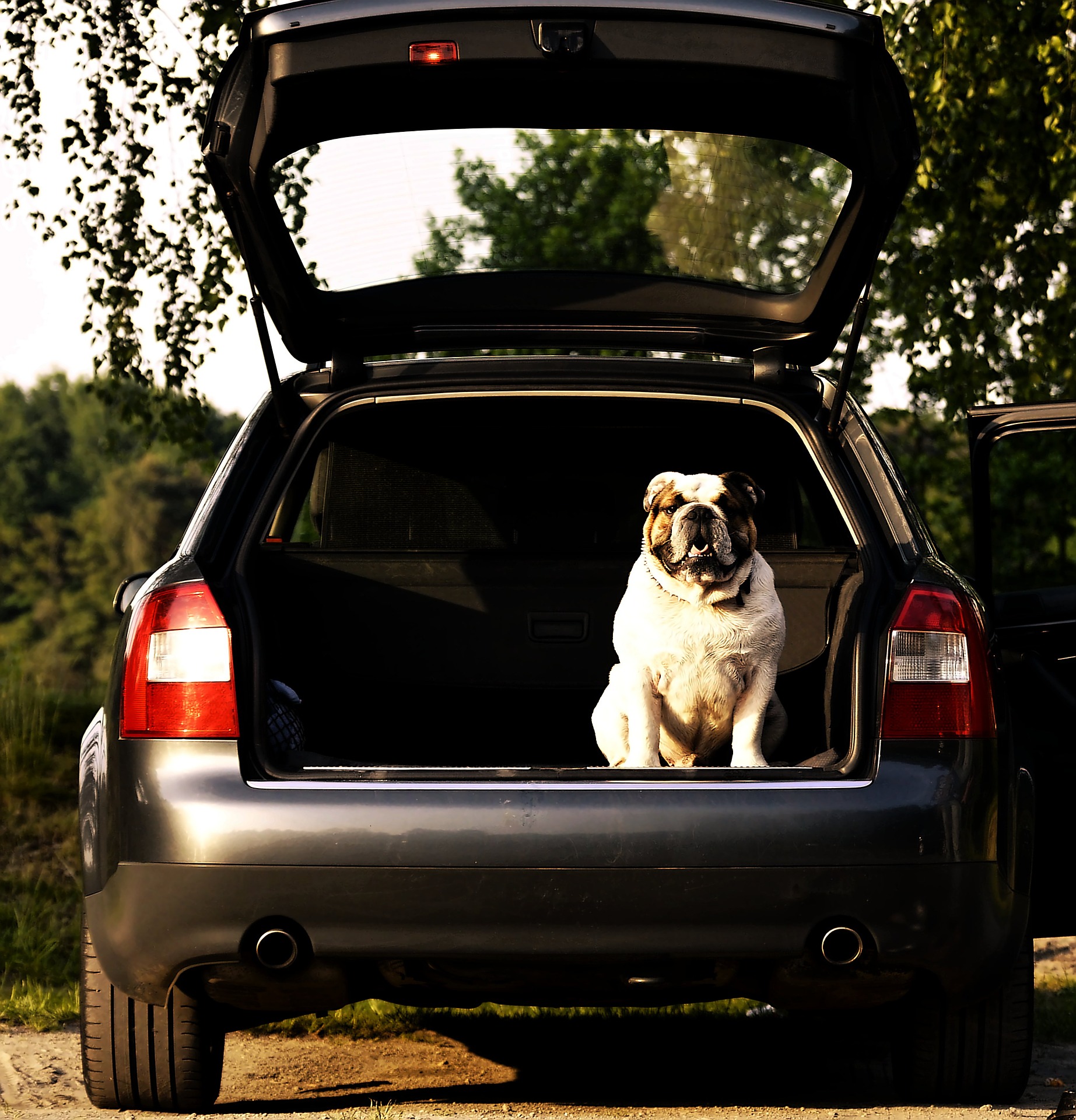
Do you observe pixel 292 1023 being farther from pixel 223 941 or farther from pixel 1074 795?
pixel 1074 795

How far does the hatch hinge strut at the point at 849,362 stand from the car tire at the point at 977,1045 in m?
1.37

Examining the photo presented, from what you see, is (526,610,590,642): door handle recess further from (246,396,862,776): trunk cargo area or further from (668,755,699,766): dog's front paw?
(668,755,699,766): dog's front paw

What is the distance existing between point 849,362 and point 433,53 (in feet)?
4.12

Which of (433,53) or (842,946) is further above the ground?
(433,53)

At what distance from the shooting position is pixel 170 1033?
10.5 feet

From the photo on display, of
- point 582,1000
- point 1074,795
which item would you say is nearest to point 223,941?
point 582,1000

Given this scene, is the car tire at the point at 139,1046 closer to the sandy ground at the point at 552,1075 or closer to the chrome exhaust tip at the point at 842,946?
the sandy ground at the point at 552,1075

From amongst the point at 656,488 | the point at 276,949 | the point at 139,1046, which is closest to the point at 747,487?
the point at 656,488

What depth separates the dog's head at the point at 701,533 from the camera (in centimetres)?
381

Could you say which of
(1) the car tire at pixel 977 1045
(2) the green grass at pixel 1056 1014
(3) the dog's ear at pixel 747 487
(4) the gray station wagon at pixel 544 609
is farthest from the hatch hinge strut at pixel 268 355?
(2) the green grass at pixel 1056 1014

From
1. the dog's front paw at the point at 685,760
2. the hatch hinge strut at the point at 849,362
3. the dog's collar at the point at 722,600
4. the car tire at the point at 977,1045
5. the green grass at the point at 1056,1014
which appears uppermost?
the hatch hinge strut at the point at 849,362

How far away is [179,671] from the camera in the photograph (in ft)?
9.87

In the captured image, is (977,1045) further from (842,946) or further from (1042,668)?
(1042,668)

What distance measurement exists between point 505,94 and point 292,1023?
10.3ft
